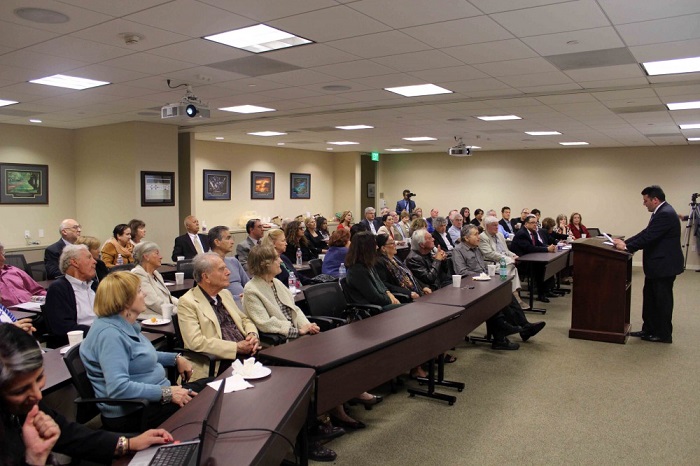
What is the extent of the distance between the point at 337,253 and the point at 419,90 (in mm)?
2298

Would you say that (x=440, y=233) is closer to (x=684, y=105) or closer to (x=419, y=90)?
(x=419, y=90)

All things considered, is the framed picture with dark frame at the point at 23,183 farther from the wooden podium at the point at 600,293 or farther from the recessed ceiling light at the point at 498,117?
the wooden podium at the point at 600,293

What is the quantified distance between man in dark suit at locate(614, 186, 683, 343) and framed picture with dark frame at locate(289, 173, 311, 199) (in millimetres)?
10560

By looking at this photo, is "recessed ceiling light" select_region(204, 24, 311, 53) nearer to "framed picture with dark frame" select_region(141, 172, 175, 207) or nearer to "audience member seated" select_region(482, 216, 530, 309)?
"audience member seated" select_region(482, 216, 530, 309)

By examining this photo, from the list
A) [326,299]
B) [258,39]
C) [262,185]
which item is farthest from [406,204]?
[258,39]

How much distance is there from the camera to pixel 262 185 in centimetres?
1445

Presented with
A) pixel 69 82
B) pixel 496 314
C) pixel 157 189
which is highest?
pixel 69 82

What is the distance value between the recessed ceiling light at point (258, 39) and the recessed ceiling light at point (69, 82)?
7.95ft

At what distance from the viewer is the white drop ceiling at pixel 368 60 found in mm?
3695

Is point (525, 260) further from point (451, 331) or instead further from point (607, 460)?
point (607, 460)

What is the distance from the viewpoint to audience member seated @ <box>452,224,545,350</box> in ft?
19.2

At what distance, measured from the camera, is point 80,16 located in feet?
12.5

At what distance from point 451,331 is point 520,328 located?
7.13 ft

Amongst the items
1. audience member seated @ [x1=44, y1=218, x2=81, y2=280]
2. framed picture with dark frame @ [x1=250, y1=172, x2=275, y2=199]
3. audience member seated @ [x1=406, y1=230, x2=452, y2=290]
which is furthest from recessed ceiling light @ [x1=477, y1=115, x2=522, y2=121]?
framed picture with dark frame @ [x1=250, y1=172, x2=275, y2=199]
